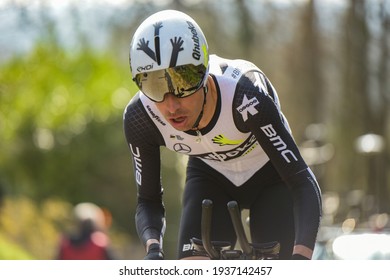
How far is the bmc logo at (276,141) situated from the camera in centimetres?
536

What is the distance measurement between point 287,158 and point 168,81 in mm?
845

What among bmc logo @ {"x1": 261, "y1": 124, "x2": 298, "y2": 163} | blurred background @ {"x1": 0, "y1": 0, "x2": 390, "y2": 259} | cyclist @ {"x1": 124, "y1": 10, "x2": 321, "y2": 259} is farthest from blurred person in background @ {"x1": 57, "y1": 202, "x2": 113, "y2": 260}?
blurred background @ {"x1": 0, "y1": 0, "x2": 390, "y2": 259}

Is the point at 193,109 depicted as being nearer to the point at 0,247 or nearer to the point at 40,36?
the point at 0,247

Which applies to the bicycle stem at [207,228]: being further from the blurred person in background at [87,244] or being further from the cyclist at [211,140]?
the blurred person in background at [87,244]

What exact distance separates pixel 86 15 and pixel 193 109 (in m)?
19.9

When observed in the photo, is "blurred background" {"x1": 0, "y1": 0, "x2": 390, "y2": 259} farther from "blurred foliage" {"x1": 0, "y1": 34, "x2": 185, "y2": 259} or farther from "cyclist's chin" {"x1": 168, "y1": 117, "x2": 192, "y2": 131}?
"cyclist's chin" {"x1": 168, "y1": 117, "x2": 192, "y2": 131}

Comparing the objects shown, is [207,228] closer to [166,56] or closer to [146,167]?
[146,167]

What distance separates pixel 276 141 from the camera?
5.38 meters

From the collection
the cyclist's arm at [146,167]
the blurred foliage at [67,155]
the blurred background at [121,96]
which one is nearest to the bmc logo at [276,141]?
A: the cyclist's arm at [146,167]

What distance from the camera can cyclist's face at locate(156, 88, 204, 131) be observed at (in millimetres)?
5223

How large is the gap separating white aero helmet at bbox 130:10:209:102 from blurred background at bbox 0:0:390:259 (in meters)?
13.8

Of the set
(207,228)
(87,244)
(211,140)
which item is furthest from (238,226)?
(87,244)

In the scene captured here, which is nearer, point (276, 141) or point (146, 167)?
point (276, 141)
